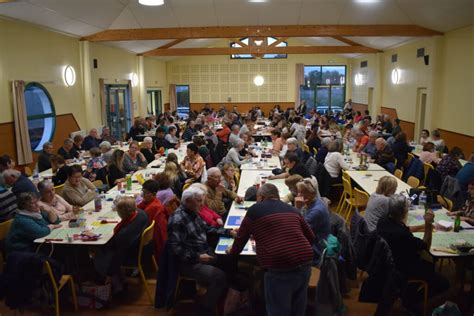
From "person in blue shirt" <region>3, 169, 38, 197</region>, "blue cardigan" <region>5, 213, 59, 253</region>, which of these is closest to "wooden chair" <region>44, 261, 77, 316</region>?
"blue cardigan" <region>5, 213, 59, 253</region>

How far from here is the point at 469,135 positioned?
9672 mm

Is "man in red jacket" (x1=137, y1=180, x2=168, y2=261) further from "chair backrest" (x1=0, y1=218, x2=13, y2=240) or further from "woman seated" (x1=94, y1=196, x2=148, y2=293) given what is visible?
"chair backrest" (x1=0, y1=218, x2=13, y2=240)

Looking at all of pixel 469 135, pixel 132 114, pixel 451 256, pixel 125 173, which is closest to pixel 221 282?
pixel 451 256

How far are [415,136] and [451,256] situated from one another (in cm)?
1004

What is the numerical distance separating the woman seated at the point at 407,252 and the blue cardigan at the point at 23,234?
11.0 feet

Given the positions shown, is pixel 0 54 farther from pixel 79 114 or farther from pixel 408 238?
pixel 408 238

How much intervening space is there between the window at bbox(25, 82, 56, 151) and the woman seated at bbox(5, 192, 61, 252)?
18.0 feet

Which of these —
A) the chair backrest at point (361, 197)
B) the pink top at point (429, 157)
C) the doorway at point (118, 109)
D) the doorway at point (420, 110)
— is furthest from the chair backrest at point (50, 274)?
the doorway at point (420, 110)

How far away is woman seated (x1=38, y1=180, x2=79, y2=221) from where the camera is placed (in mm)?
4762

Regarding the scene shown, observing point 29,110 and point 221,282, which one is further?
point 29,110

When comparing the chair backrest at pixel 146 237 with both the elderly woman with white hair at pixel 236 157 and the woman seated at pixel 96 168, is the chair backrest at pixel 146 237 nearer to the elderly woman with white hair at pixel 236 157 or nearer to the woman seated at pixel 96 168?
the woman seated at pixel 96 168

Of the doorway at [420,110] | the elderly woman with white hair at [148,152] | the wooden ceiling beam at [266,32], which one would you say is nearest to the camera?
the elderly woman with white hair at [148,152]

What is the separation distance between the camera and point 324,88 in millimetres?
21078

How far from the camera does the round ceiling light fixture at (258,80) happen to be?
2056 cm
